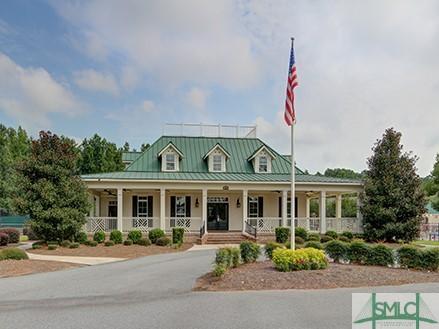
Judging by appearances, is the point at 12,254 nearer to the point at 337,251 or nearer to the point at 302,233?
the point at 337,251

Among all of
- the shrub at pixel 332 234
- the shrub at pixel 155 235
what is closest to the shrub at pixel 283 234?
the shrub at pixel 332 234

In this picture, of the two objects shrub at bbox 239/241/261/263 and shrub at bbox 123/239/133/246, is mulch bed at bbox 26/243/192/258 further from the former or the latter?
shrub at bbox 239/241/261/263

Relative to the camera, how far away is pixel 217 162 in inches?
1200

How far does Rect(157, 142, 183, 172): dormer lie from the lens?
2988cm

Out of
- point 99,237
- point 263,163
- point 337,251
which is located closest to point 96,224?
point 99,237

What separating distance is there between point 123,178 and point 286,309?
756 inches

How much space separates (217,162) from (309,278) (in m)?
18.8

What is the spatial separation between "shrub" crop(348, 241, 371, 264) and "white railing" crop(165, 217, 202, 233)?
14.3m

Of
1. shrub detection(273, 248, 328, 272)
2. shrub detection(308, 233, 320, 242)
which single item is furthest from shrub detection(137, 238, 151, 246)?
shrub detection(273, 248, 328, 272)

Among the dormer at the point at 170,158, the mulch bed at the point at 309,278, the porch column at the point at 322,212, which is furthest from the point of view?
the dormer at the point at 170,158

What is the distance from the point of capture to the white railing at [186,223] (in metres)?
28.7

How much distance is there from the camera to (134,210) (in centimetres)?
2994

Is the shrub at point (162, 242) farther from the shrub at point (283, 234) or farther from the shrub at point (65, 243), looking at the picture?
the shrub at point (283, 234)

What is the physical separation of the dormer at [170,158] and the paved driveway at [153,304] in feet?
53.8
